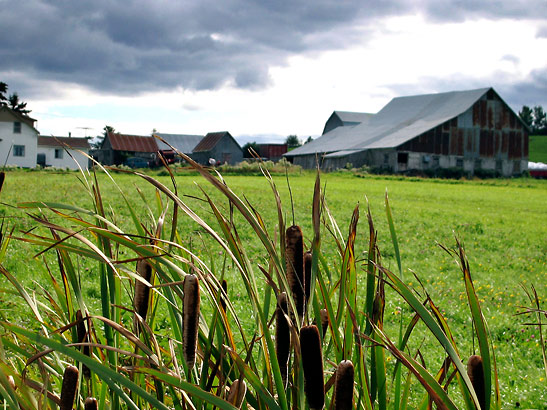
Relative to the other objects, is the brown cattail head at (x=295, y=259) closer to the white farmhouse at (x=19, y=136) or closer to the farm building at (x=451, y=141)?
the farm building at (x=451, y=141)

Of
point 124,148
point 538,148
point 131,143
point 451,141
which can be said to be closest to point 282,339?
point 451,141

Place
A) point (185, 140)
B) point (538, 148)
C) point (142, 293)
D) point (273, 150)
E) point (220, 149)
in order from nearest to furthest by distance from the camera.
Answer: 1. point (142, 293)
2. point (220, 149)
3. point (185, 140)
4. point (273, 150)
5. point (538, 148)

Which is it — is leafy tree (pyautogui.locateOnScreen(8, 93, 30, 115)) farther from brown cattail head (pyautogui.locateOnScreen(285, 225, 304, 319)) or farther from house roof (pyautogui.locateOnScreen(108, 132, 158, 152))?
brown cattail head (pyautogui.locateOnScreen(285, 225, 304, 319))

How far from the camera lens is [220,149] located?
2589 inches

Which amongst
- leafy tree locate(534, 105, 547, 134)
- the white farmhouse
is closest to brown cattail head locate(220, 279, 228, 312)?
the white farmhouse

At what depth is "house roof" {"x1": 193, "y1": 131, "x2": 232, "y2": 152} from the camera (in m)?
65.7

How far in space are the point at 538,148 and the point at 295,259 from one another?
4571 inches

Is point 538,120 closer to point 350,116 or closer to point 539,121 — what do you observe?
point 539,121

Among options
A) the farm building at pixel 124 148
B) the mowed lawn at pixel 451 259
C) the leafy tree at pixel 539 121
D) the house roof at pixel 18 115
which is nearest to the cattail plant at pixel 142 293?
the mowed lawn at pixel 451 259

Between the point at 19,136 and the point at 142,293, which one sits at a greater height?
the point at 19,136

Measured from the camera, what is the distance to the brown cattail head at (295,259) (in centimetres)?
95

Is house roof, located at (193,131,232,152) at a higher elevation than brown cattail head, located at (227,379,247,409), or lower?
higher

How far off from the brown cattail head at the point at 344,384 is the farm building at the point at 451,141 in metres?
43.3

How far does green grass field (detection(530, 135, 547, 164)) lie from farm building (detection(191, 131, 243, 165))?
57.3 meters
